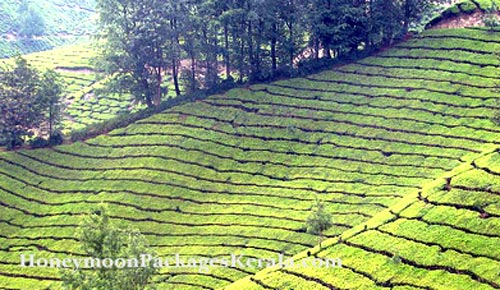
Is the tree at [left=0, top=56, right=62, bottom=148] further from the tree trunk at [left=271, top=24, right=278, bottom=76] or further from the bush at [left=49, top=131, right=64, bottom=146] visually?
the tree trunk at [left=271, top=24, right=278, bottom=76]

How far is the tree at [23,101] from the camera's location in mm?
55062

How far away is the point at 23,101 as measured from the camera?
5522 centimetres

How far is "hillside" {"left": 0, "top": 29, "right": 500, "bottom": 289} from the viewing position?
3634 centimetres

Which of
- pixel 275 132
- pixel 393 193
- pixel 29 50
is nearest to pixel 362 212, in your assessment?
pixel 393 193

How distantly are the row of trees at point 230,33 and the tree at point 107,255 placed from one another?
30.3 m

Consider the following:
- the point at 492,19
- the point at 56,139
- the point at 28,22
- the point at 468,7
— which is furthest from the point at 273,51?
the point at 28,22

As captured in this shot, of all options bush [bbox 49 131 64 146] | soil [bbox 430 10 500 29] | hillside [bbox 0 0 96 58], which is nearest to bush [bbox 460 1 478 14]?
soil [bbox 430 10 500 29]

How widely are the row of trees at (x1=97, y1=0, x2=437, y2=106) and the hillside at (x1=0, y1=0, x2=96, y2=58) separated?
4119 cm

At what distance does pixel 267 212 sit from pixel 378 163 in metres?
9.47

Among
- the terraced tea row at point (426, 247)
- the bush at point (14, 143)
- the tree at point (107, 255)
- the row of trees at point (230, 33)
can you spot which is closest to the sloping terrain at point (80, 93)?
the row of trees at point (230, 33)

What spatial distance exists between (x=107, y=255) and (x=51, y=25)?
8425 cm

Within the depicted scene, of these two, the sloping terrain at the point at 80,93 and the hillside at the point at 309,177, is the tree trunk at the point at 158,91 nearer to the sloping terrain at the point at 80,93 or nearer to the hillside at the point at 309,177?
the hillside at the point at 309,177

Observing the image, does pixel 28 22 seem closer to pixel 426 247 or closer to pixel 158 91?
pixel 158 91

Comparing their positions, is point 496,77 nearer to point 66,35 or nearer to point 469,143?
point 469,143
